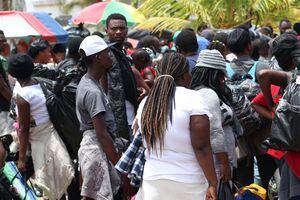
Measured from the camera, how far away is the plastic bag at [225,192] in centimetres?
531

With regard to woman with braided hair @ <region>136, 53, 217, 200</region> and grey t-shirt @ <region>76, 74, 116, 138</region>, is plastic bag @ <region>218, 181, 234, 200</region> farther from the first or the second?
grey t-shirt @ <region>76, 74, 116, 138</region>

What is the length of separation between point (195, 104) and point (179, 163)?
1.34 ft

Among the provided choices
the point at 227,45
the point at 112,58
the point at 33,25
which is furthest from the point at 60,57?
the point at 112,58

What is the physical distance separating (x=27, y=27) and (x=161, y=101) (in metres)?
7.46

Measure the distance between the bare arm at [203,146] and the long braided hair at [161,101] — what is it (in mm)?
184

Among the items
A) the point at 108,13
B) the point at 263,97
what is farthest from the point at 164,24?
the point at 263,97

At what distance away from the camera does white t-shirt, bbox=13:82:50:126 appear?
6883mm

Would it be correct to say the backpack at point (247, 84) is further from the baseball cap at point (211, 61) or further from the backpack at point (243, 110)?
the baseball cap at point (211, 61)

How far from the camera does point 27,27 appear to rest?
11750mm

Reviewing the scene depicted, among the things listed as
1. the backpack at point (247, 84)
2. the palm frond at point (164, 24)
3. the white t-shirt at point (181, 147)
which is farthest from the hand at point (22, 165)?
the palm frond at point (164, 24)

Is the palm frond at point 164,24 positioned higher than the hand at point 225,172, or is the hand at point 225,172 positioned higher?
the hand at point 225,172

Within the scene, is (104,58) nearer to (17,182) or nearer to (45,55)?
(17,182)

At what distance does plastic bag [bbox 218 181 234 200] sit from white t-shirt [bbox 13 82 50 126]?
7.69 ft

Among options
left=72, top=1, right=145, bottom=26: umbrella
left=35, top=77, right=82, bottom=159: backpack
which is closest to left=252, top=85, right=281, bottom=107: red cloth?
left=35, top=77, right=82, bottom=159: backpack
